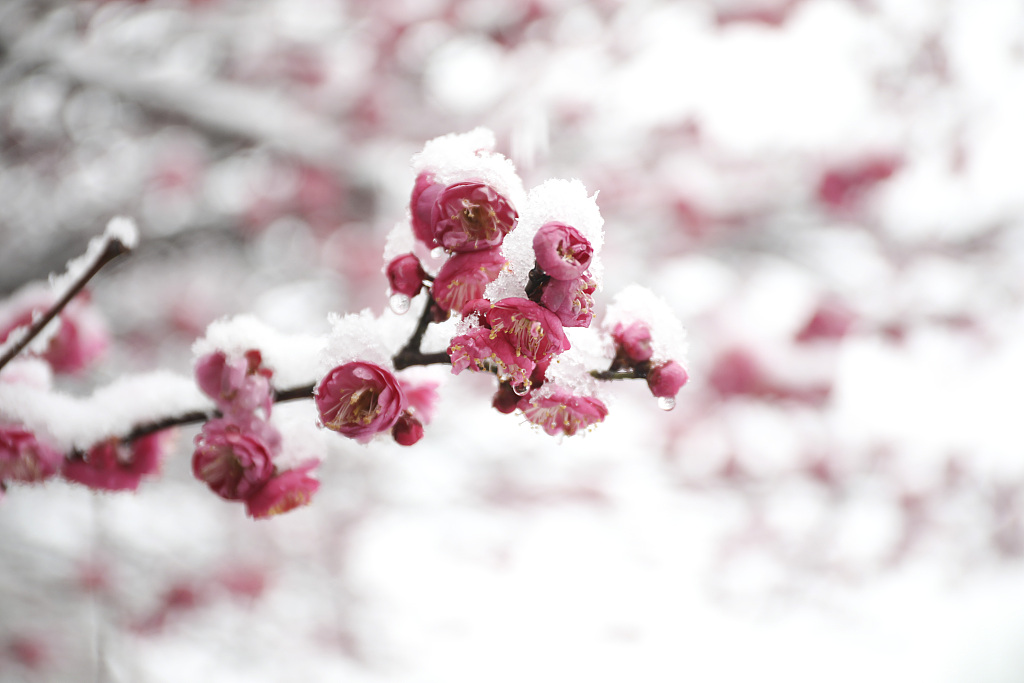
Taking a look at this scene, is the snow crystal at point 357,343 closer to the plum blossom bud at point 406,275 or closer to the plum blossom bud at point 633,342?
the plum blossom bud at point 406,275

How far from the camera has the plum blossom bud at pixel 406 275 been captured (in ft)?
2.46

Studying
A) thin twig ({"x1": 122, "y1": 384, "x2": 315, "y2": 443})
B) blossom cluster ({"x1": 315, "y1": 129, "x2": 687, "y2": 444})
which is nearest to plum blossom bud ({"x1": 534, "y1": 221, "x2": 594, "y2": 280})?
blossom cluster ({"x1": 315, "y1": 129, "x2": 687, "y2": 444})

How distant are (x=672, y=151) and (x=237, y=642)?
4761 mm

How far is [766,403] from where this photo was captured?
3.92 m

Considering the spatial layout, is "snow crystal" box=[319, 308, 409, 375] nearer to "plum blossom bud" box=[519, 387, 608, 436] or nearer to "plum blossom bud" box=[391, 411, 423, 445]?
"plum blossom bud" box=[391, 411, 423, 445]

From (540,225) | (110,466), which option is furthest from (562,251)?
(110,466)

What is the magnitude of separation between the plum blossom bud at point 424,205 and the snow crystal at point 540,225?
0.33ft

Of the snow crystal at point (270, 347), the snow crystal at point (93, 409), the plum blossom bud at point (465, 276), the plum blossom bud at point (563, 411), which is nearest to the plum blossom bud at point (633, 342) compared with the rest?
the plum blossom bud at point (563, 411)

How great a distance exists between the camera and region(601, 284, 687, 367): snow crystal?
0.80 m

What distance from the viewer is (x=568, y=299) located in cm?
66

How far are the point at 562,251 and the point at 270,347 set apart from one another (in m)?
0.47

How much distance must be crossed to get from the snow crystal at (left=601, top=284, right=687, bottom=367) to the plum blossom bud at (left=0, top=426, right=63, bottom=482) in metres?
0.80

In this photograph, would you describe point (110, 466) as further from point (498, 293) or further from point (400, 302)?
point (498, 293)

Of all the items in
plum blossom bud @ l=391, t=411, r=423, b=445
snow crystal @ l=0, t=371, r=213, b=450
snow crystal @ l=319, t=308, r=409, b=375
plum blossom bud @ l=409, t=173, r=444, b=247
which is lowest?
snow crystal @ l=0, t=371, r=213, b=450
